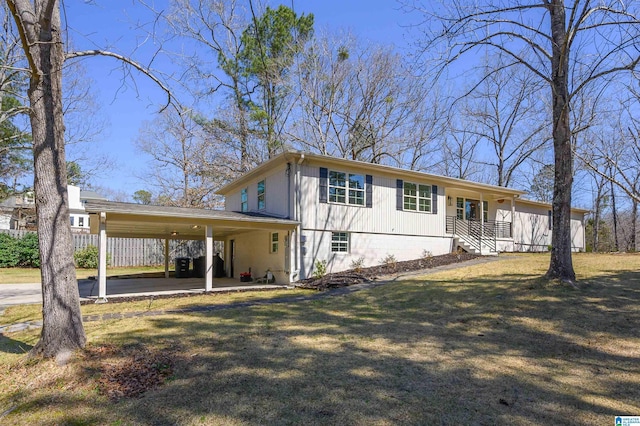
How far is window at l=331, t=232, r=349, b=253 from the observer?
13969mm

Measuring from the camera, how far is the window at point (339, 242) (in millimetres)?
13969

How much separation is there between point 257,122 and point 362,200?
10.8 metres

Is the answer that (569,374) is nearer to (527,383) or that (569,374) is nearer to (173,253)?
(527,383)

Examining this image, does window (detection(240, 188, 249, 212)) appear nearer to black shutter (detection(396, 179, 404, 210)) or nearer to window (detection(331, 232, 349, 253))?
window (detection(331, 232, 349, 253))

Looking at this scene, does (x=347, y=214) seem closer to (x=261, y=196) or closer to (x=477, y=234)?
(x=261, y=196)

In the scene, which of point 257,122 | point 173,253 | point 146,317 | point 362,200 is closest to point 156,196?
point 173,253

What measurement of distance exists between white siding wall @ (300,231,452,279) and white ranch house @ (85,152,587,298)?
0.04 metres

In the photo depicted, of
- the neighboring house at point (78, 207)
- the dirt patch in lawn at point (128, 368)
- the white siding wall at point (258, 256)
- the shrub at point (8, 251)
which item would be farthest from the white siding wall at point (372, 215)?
the shrub at point (8, 251)

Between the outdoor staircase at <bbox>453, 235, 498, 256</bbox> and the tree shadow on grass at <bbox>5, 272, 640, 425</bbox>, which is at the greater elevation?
the outdoor staircase at <bbox>453, 235, 498, 256</bbox>

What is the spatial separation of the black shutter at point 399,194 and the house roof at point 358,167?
291 millimetres

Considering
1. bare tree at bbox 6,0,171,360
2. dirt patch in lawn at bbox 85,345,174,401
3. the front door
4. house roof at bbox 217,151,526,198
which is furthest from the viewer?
the front door

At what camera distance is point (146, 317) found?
742cm

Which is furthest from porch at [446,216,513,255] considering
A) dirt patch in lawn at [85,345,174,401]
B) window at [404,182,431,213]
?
dirt patch in lawn at [85,345,174,401]

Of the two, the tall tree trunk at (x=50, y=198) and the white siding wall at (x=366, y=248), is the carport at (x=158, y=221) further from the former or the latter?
the tall tree trunk at (x=50, y=198)
